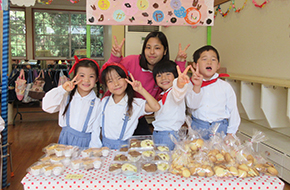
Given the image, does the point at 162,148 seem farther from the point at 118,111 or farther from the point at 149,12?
the point at 149,12

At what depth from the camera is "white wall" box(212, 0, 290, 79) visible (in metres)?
2.80

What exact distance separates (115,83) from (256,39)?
2.45 m

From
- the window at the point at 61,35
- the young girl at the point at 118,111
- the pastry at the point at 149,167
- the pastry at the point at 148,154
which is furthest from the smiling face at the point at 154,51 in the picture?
the window at the point at 61,35

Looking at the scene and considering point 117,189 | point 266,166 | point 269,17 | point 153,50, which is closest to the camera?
point 117,189

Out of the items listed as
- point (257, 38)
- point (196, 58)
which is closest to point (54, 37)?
point (257, 38)

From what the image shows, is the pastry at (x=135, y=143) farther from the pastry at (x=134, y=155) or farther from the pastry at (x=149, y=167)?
the pastry at (x=149, y=167)

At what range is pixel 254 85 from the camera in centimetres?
314

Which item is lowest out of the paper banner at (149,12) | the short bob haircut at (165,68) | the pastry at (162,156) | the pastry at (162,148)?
the pastry at (162,156)

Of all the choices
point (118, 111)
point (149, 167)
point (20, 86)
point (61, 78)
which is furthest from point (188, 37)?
point (149, 167)

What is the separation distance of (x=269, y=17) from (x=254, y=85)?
0.87 metres

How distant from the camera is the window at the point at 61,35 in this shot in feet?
28.4

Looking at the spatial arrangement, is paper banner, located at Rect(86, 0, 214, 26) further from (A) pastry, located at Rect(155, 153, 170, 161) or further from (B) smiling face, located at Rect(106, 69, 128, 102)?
(A) pastry, located at Rect(155, 153, 170, 161)

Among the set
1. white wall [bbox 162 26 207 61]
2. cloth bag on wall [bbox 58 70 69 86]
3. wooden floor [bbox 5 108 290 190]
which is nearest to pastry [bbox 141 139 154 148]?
wooden floor [bbox 5 108 290 190]

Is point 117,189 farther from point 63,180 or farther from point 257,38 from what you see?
point 257,38
